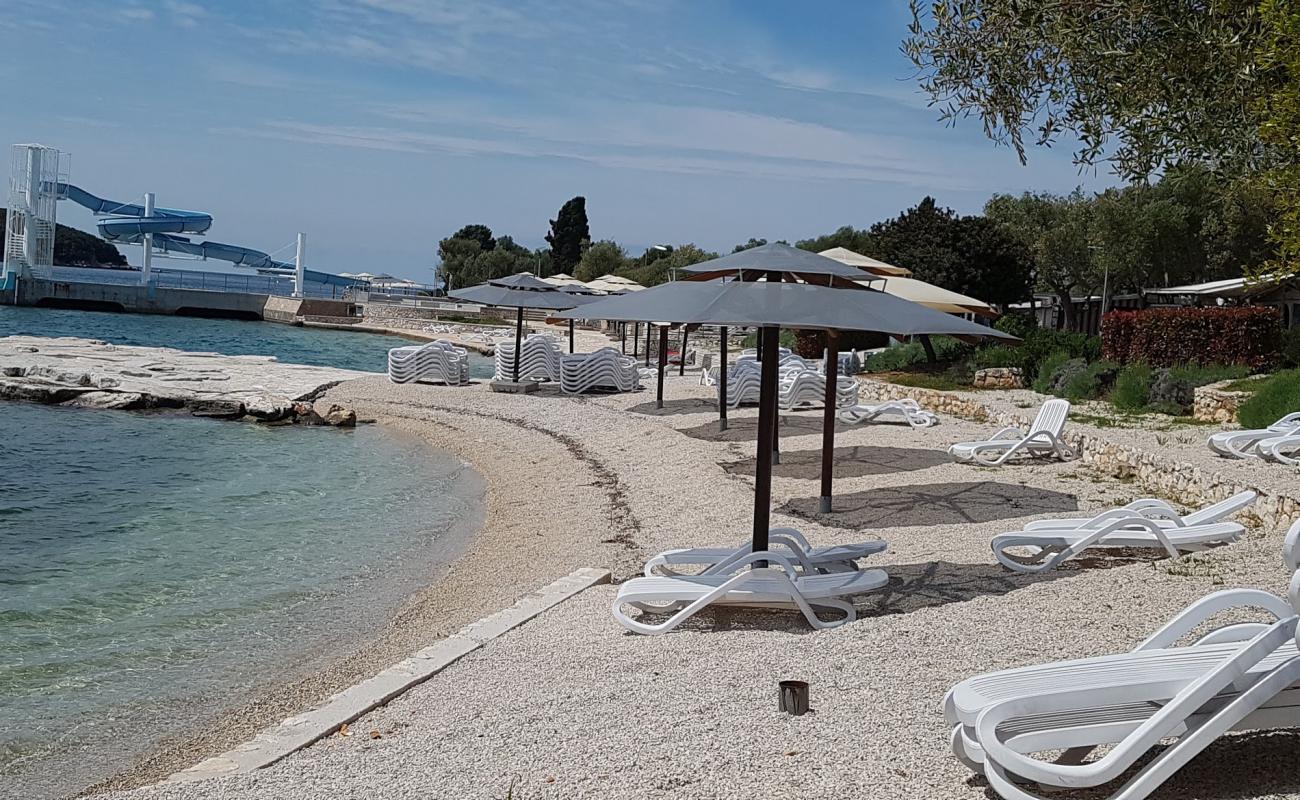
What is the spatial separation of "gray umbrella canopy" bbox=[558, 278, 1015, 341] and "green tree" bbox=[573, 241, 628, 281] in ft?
220

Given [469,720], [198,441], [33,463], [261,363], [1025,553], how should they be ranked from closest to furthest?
[469,720], [1025,553], [33,463], [198,441], [261,363]

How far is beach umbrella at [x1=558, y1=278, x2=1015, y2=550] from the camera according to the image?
6.23m

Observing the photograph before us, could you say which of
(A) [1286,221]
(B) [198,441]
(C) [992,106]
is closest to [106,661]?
(C) [992,106]

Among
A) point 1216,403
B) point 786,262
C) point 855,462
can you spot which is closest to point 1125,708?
point 786,262

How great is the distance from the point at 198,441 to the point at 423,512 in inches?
288

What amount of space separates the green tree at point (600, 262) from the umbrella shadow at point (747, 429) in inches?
2314

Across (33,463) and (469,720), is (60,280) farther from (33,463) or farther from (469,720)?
(469,720)

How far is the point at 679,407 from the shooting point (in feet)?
60.6

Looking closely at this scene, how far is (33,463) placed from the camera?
49.0 ft

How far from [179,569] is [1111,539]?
729 centimetres

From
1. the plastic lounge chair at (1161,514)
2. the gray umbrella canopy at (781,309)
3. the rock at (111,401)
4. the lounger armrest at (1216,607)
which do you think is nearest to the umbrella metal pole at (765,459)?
the gray umbrella canopy at (781,309)

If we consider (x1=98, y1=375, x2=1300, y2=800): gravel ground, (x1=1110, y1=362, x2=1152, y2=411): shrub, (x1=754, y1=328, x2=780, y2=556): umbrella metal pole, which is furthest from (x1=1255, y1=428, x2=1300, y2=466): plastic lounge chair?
(x1=754, y1=328, x2=780, y2=556): umbrella metal pole

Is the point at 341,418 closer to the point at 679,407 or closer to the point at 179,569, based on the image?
the point at 679,407

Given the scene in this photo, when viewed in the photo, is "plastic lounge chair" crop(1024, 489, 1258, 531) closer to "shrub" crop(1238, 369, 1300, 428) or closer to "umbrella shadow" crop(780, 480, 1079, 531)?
"umbrella shadow" crop(780, 480, 1079, 531)
